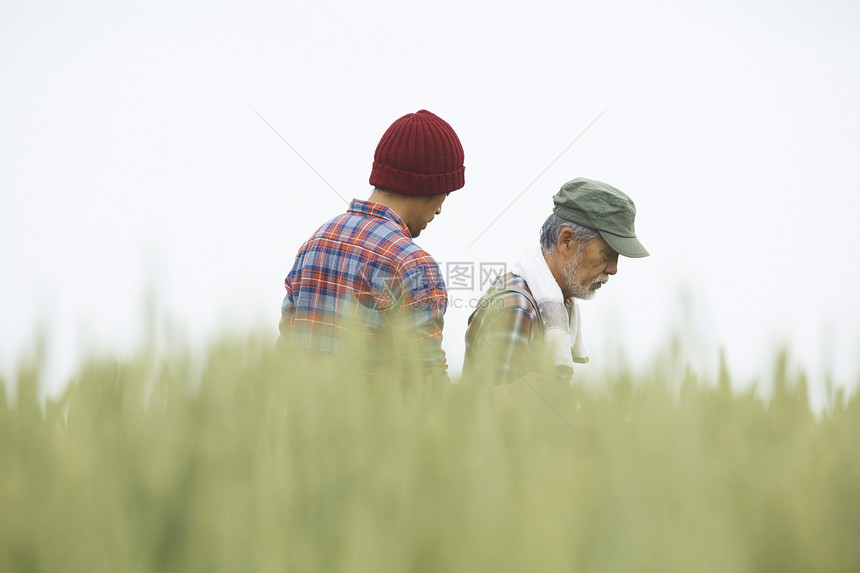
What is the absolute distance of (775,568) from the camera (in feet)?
2.91

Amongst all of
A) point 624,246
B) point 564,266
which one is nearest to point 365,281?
point 564,266

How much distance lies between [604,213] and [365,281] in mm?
950

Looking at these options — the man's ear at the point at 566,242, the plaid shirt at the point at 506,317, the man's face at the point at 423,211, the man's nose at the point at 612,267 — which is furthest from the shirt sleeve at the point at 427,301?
the man's nose at the point at 612,267

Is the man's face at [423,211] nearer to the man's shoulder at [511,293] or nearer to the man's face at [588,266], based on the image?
the man's shoulder at [511,293]

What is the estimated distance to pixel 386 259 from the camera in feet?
5.64

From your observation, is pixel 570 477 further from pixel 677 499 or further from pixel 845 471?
pixel 845 471

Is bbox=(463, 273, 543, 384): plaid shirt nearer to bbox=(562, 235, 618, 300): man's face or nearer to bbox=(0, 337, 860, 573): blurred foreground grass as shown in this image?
bbox=(562, 235, 618, 300): man's face

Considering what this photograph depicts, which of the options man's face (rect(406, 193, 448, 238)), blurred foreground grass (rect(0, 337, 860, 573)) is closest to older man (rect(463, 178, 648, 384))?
man's face (rect(406, 193, 448, 238))

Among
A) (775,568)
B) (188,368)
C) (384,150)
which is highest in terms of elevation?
(384,150)

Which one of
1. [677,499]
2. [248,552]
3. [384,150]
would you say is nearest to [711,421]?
[677,499]

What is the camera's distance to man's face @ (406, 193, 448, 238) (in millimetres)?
1930

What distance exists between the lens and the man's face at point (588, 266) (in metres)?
2.37

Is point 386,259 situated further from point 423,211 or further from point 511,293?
point 511,293

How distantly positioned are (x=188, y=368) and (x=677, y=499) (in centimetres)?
66
